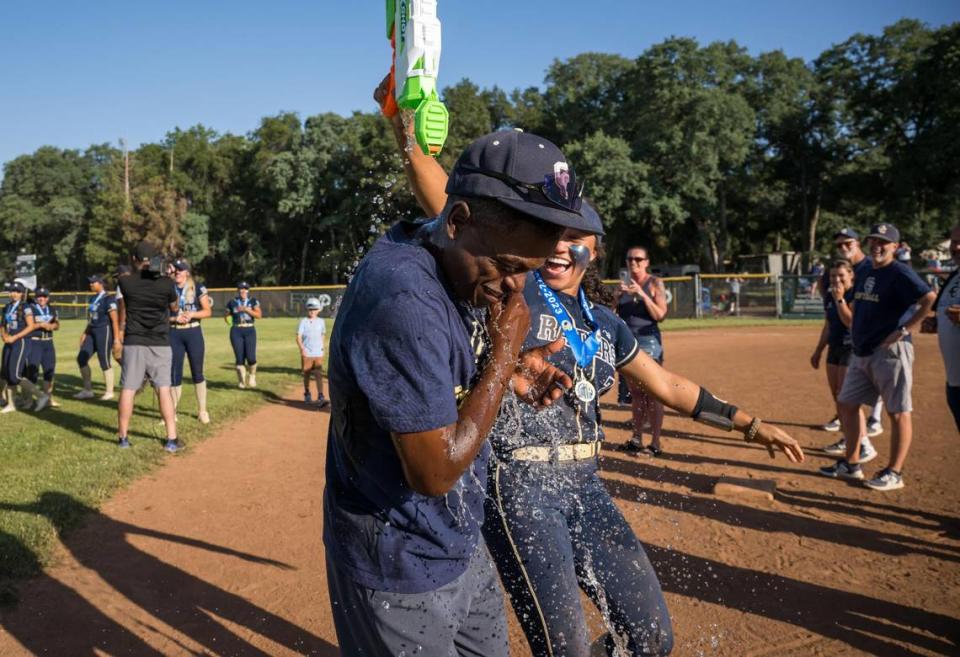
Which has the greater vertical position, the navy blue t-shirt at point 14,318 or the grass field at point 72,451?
the navy blue t-shirt at point 14,318

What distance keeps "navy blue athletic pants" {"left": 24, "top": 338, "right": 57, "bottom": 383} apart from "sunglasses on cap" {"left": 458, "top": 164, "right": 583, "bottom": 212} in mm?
11177

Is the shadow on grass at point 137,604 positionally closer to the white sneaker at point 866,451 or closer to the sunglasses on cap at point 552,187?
the sunglasses on cap at point 552,187

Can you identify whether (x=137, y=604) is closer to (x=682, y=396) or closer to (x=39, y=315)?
(x=682, y=396)

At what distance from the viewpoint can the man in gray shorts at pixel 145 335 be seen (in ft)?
25.6

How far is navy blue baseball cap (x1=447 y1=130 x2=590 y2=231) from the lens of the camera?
5.59ft

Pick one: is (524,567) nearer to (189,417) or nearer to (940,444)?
(940,444)

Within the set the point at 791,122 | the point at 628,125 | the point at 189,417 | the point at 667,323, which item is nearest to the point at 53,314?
the point at 189,417

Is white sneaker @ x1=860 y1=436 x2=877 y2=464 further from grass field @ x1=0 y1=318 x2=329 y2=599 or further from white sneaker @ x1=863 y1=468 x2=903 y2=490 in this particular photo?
grass field @ x1=0 y1=318 x2=329 y2=599

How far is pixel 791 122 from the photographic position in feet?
157

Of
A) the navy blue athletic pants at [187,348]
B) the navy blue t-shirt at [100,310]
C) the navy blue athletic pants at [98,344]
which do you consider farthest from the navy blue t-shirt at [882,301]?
the navy blue athletic pants at [98,344]

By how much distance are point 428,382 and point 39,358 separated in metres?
11.3

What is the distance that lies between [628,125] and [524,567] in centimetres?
5062

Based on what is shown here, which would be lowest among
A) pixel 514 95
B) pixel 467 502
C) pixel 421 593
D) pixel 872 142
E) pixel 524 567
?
pixel 524 567

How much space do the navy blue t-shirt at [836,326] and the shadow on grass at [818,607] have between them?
4.08 meters
